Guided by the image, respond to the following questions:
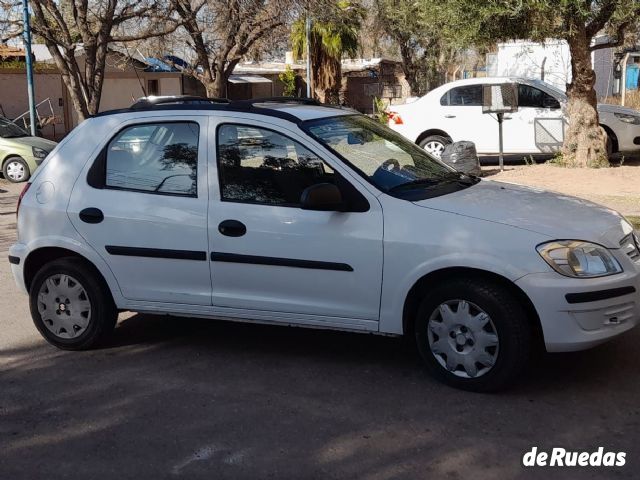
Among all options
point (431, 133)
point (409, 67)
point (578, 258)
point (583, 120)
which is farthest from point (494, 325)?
point (409, 67)

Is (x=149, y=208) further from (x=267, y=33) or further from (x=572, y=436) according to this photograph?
(x=267, y=33)

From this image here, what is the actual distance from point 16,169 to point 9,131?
1.21m

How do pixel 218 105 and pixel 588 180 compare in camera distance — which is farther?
pixel 588 180

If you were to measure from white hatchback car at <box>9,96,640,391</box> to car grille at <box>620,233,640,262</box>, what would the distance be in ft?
0.05

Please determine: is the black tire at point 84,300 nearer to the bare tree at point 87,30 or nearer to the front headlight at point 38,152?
the bare tree at point 87,30

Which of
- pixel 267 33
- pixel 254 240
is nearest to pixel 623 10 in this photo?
pixel 267 33

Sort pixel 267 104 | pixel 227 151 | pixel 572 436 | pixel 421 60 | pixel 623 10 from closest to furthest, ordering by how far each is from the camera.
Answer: pixel 572 436
pixel 227 151
pixel 267 104
pixel 623 10
pixel 421 60

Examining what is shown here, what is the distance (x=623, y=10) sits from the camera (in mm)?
14000

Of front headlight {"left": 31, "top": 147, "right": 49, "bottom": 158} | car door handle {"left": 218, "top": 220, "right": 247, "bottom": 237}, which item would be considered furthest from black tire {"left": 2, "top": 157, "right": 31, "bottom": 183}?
car door handle {"left": 218, "top": 220, "right": 247, "bottom": 237}

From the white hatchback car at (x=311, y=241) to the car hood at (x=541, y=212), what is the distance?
2cm

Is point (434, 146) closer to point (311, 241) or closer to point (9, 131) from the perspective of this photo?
point (9, 131)

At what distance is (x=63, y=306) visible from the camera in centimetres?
601

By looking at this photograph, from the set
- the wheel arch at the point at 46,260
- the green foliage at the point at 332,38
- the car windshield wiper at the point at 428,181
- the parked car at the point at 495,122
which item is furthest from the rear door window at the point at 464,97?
the green foliage at the point at 332,38

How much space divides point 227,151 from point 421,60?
1341 inches
